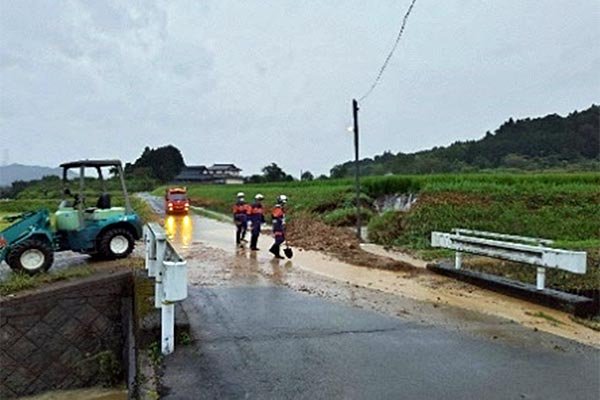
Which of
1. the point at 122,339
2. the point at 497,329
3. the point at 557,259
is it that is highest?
the point at 557,259

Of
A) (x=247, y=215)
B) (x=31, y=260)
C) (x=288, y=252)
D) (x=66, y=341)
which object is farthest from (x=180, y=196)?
(x=66, y=341)

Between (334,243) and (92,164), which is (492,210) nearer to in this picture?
(334,243)

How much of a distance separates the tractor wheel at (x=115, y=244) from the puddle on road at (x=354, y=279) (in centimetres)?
161

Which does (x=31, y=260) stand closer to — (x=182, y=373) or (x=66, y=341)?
(x=66, y=341)

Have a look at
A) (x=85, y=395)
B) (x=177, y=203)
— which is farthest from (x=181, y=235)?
(x=177, y=203)

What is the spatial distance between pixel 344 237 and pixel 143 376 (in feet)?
45.1

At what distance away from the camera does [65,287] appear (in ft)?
30.4

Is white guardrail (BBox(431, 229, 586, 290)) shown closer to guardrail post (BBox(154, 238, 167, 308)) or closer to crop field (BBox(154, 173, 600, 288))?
crop field (BBox(154, 173, 600, 288))

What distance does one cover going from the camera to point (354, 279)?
11266 millimetres

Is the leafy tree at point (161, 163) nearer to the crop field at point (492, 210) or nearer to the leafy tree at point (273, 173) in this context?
the leafy tree at point (273, 173)

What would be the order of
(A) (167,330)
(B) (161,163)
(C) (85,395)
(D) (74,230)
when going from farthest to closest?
(B) (161,163) → (D) (74,230) → (C) (85,395) → (A) (167,330)

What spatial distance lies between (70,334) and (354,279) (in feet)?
18.1

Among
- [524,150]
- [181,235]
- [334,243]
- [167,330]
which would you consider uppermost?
[524,150]

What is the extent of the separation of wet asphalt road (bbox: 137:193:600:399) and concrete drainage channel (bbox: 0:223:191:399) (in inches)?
79.2
